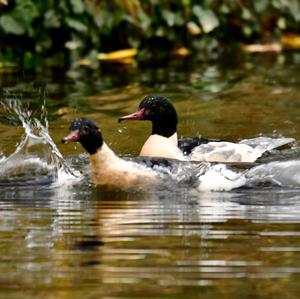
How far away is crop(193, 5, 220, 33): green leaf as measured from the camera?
17906 mm

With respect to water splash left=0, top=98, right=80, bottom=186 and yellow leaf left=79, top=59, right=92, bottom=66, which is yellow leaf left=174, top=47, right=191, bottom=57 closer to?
yellow leaf left=79, top=59, right=92, bottom=66

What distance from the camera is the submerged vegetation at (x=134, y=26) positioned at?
16.4 meters

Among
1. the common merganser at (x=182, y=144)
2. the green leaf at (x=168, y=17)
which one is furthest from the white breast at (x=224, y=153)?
the green leaf at (x=168, y=17)

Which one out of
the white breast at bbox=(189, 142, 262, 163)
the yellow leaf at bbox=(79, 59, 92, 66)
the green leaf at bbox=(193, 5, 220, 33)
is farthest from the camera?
the green leaf at bbox=(193, 5, 220, 33)

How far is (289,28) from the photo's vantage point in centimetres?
1933

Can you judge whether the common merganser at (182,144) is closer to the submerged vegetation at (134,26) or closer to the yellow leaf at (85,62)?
the submerged vegetation at (134,26)

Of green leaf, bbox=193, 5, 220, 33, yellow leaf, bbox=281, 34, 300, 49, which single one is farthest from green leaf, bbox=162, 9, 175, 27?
yellow leaf, bbox=281, 34, 300, 49

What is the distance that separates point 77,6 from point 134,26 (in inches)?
A: 47.0

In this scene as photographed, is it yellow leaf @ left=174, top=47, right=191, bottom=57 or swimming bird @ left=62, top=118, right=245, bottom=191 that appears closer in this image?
swimming bird @ left=62, top=118, right=245, bottom=191

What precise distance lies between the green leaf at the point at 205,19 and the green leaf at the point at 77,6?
2.03m

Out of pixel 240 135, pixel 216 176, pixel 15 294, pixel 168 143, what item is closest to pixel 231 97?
pixel 240 135

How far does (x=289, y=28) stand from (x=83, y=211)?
1216cm

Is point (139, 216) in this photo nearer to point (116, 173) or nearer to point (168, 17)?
point (116, 173)

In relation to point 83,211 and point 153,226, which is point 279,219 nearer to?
point 153,226
